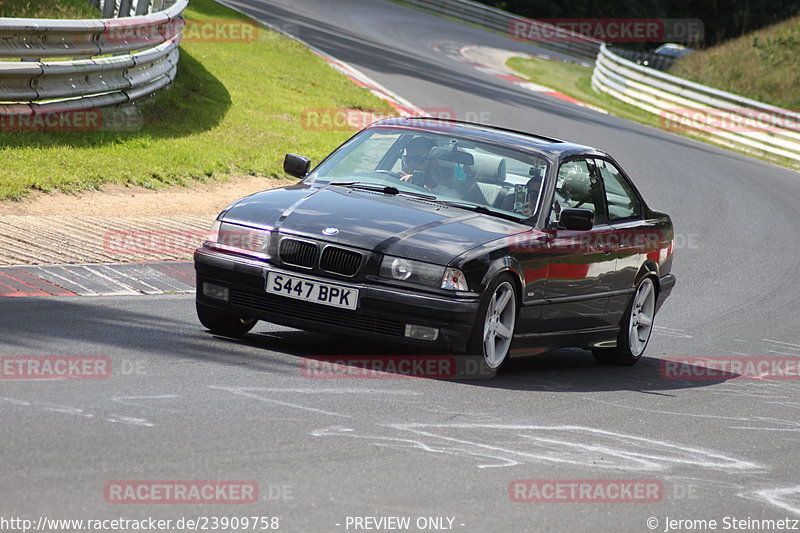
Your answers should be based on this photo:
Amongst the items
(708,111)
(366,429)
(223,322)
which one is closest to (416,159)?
(223,322)

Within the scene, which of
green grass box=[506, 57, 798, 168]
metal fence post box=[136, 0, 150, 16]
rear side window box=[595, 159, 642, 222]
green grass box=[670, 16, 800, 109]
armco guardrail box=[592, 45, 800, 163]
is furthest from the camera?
green grass box=[670, 16, 800, 109]

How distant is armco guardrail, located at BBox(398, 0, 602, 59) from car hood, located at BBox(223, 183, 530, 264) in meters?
41.2

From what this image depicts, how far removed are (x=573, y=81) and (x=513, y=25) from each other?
32.7 feet

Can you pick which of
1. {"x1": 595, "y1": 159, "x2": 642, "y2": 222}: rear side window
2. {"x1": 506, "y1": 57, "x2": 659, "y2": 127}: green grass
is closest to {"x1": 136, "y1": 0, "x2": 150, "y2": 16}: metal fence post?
{"x1": 595, "y1": 159, "x2": 642, "y2": 222}: rear side window

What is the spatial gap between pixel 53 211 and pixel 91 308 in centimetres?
357

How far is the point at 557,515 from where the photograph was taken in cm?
497

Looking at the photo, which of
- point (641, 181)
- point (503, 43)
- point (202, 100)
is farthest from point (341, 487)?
point (503, 43)

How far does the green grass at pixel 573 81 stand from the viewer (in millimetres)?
33531

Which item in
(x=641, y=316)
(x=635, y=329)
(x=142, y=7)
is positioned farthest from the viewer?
(x=142, y=7)

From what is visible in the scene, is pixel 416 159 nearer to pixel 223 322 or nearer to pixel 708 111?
pixel 223 322

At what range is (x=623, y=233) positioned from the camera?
8.98 meters

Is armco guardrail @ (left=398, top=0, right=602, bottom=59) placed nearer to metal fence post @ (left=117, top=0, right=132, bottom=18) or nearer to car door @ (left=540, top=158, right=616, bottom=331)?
metal fence post @ (left=117, top=0, right=132, bottom=18)

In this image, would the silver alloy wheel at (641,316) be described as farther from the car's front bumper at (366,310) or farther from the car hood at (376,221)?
the car's front bumper at (366,310)

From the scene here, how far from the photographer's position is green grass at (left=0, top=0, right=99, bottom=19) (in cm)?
1822
